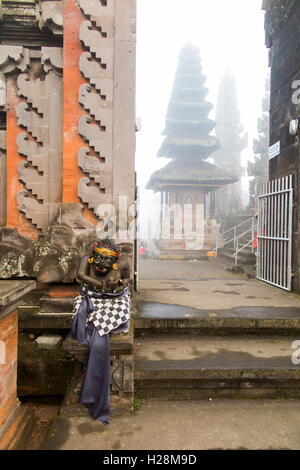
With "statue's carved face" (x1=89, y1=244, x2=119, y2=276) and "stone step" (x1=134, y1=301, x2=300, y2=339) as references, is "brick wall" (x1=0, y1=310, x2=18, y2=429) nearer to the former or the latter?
"statue's carved face" (x1=89, y1=244, x2=119, y2=276)

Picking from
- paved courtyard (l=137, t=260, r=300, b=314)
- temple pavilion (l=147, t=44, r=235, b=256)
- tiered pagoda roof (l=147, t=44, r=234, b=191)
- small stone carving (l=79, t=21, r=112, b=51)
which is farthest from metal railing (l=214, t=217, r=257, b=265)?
small stone carving (l=79, t=21, r=112, b=51)

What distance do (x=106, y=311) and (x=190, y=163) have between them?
850 inches

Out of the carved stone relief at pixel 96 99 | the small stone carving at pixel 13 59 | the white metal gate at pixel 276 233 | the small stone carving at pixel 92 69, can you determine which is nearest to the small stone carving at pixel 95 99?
the carved stone relief at pixel 96 99

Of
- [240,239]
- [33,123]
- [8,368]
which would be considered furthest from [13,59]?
[240,239]

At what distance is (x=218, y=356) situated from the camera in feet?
Result: 12.7

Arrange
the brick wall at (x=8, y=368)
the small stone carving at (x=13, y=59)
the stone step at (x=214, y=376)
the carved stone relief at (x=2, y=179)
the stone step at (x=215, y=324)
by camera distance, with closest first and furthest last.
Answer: the brick wall at (x=8, y=368), the stone step at (x=214, y=376), the stone step at (x=215, y=324), the small stone carving at (x=13, y=59), the carved stone relief at (x=2, y=179)

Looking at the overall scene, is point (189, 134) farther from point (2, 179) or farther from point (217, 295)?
point (2, 179)

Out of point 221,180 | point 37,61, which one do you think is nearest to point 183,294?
point 37,61

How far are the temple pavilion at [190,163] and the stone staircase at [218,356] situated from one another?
13687mm

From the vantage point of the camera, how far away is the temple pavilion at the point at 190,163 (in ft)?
65.9

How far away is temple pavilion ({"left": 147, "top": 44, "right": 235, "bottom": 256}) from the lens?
65.9ft

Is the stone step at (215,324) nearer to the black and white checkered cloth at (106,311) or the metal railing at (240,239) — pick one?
the black and white checkered cloth at (106,311)

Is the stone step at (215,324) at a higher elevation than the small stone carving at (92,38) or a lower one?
lower
